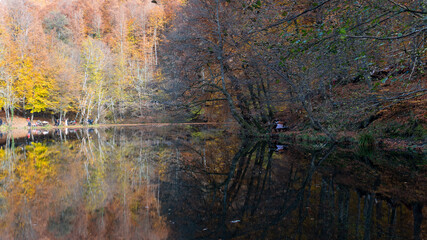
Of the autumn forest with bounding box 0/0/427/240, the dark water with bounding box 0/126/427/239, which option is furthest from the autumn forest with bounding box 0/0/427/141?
the dark water with bounding box 0/126/427/239

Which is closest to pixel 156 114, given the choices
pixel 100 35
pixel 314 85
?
pixel 100 35

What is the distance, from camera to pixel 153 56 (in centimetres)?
4188

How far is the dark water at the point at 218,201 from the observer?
107 inches

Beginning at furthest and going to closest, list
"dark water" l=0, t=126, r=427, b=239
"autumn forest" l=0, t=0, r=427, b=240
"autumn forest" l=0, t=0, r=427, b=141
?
"autumn forest" l=0, t=0, r=427, b=141 < "autumn forest" l=0, t=0, r=427, b=240 < "dark water" l=0, t=126, r=427, b=239

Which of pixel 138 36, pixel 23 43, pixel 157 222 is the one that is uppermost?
pixel 138 36

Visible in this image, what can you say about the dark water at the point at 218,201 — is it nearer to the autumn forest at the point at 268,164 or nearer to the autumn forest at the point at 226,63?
the autumn forest at the point at 268,164

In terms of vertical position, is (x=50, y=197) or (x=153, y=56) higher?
→ (x=153, y=56)

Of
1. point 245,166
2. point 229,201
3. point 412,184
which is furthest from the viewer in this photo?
point 245,166

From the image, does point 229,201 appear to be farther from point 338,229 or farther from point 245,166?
point 245,166

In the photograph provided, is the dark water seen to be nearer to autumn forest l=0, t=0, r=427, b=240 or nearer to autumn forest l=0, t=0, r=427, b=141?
autumn forest l=0, t=0, r=427, b=240

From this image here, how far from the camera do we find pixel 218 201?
3.67 meters

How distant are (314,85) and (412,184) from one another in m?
8.53

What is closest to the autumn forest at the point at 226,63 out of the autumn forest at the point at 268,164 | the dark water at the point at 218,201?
the autumn forest at the point at 268,164

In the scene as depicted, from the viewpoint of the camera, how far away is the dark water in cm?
271
